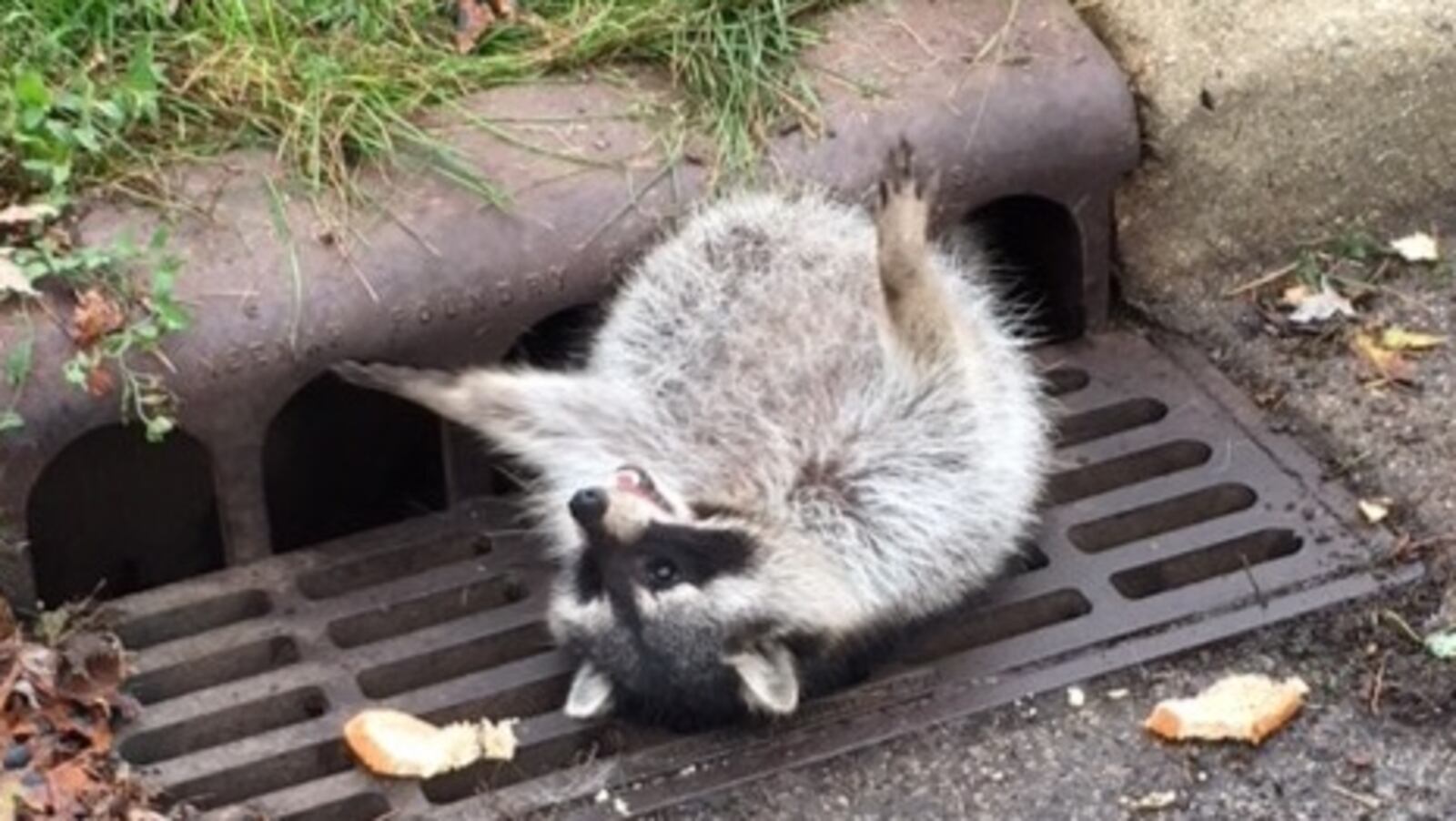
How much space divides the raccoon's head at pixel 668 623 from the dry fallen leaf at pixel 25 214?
86 cm

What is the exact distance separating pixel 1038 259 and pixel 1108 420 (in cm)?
36

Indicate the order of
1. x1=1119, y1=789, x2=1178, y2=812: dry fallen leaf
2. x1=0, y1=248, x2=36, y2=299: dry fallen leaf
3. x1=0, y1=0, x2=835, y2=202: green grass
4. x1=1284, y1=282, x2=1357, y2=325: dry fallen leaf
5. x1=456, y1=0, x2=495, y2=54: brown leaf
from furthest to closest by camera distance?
x1=1284, y1=282, x2=1357, y2=325: dry fallen leaf < x1=456, y1=0, x2=495, y2=54: brown leaf < x1=0, y1=0, x2=835, y2=202: green grass < x1=0, y1=248, x2=36, y2=299: dry fallen leaf < x1=1119, y1=789, x2=1178, y2=812: dry fallen leaf

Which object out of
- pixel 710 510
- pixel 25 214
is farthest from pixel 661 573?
pixel 25 214

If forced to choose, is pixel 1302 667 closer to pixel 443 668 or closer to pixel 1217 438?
pixel 1217 438

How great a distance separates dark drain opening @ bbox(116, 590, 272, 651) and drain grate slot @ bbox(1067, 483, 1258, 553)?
121 cm

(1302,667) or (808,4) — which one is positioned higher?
(808,4)

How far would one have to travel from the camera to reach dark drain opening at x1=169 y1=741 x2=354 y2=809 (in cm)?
386

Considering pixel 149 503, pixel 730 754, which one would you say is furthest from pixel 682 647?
pixel 149 503

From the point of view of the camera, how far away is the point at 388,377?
4137mm

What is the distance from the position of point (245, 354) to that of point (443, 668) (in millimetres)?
525

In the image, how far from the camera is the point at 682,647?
389 centimetres

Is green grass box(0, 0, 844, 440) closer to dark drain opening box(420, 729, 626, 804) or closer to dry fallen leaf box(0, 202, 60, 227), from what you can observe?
dry fallen leaf box(0, 202, 60, 227)

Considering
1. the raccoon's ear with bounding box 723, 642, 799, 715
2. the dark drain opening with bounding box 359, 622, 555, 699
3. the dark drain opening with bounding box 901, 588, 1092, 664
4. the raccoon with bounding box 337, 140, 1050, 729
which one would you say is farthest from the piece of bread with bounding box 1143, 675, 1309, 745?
the dark drain opening with bounding box 359, 622, 555, 699

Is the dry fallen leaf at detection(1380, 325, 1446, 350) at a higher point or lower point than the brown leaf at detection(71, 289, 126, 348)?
lower
